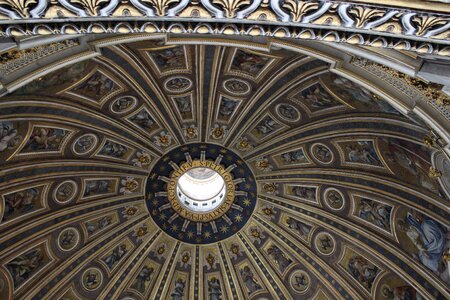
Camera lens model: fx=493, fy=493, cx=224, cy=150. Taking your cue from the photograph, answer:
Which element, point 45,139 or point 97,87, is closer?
point 97,87

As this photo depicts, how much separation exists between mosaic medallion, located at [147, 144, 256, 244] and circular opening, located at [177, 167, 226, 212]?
0.05 metres

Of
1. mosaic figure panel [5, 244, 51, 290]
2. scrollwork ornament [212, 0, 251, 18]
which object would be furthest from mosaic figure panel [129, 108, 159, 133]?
scrollwork ornament [212, 0, 251, 18]

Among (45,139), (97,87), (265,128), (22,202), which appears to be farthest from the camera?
(265,128)

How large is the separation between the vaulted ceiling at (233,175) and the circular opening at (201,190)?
Answer: 3.60 ft

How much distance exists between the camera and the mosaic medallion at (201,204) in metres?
21.6

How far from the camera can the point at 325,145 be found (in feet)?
61.3

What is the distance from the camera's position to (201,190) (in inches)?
1008

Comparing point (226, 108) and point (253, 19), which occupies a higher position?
point (226, 108)

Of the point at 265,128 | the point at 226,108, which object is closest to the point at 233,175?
the point at 265,128

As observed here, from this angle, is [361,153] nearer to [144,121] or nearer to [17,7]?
[144,121]

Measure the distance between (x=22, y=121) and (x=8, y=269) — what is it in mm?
6305

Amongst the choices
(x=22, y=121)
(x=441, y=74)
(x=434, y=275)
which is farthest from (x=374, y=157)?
(x=22, y=121)

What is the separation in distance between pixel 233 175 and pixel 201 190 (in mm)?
4023

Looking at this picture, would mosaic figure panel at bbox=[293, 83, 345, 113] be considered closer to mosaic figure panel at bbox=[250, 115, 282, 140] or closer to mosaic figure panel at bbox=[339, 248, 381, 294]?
mosaic figure panel at bbox=[250, 115, 282, 140]
